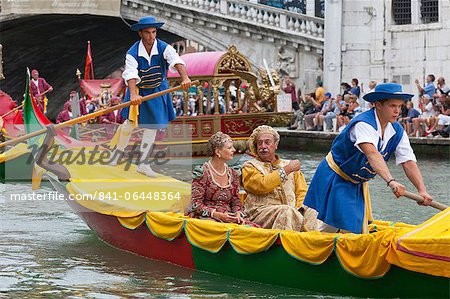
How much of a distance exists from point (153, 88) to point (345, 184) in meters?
3.07

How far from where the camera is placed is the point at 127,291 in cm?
713

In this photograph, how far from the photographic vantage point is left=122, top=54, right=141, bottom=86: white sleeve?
346 inches

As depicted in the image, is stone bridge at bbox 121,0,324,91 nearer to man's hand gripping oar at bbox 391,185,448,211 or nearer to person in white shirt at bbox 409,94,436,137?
person in white shirt at bbox 409,94,436,137

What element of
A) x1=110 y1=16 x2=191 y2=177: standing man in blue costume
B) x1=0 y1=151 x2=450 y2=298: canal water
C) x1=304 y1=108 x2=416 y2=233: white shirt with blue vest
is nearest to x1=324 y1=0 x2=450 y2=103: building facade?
x1=0 y1=151 x2=450 y2=298: canal water

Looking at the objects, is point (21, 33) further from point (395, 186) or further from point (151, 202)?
point (395, 186)

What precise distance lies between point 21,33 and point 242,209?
956 inches

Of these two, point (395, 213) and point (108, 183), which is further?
point (395, 213)

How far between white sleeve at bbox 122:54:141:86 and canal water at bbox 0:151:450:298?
1.25 metres

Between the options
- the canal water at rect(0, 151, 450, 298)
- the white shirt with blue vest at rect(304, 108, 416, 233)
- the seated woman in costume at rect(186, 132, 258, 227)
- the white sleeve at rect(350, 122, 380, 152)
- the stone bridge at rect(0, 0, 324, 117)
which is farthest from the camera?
the stone bridge at rect(0, 0, 324, 117)

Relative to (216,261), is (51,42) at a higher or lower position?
higher

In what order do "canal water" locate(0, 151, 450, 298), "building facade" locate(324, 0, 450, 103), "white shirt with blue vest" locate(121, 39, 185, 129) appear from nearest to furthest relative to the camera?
"canal water" locate(0, 151, 450, 298)
"white shirt with blue vest" locate(121, 39, 185, 129)
"building facade" locate(324, 0, 450, 103)

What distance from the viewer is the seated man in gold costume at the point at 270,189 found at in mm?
7031

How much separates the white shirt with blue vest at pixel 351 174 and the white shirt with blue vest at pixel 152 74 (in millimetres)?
2713

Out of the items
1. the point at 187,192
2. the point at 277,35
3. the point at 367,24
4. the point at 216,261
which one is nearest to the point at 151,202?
the point at 187,192
